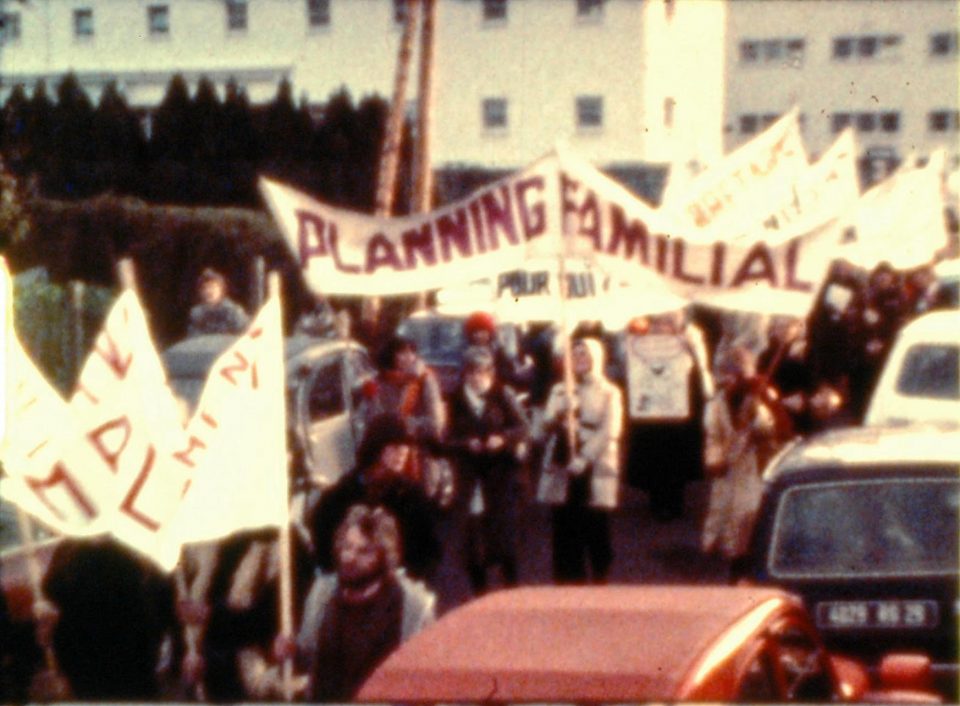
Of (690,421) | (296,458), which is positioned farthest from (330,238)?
(690,421)

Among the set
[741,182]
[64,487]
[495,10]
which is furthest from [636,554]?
[64,487]

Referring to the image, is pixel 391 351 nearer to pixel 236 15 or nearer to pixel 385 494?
pixel 236 15

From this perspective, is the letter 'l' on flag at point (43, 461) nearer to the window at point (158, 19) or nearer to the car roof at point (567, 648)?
the car roof at point (567, 648)

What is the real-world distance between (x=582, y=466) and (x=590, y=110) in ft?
32.8

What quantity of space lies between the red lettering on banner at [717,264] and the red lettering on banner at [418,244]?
110 centimetres

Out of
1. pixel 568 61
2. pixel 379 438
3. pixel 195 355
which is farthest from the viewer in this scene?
pixel 568 61

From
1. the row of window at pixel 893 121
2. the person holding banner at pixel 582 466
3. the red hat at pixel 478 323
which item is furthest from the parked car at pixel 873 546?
the row of window at pixel 893 121

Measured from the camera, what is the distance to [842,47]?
12.7m

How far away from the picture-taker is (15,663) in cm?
657

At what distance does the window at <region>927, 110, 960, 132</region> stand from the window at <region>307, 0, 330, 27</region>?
7.49 meters

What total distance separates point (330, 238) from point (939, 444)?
8.11ft

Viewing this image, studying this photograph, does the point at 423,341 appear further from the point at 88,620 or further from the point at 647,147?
the point at 88,620

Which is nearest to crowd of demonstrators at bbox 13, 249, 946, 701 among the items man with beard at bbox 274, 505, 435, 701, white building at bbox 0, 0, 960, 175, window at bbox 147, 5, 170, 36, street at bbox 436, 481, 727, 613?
man with beard at bbox 274, 505, 435, 701

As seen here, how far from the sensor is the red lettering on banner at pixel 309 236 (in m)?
7.34
